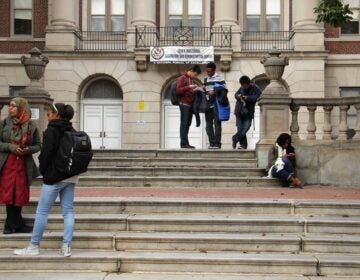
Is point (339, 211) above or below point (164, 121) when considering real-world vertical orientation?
below

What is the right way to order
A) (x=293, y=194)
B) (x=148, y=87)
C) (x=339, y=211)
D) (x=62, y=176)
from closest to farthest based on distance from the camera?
(x=62, y=176) → (x=339, y=211) → (x=293, y=194) → (x=148, y=87)

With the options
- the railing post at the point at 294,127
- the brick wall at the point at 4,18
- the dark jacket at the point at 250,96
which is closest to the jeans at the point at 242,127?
the dark jacket at the point at 250,96

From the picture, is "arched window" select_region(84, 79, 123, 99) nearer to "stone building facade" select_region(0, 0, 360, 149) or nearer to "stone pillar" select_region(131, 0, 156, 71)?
"stone building facade" select_region(0, 0, 360, 149)

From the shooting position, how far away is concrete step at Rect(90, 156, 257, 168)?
13.8 metres

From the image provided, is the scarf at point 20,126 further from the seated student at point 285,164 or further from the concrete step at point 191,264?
the seated student at point 285,164

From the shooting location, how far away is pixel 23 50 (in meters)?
27.5

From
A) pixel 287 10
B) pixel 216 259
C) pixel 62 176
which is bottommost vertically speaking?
pixel 216 259

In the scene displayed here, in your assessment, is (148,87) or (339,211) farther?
(148,87)

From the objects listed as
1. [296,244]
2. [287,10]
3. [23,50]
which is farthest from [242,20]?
[296,244]

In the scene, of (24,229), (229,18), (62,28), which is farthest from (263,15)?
(24,229)

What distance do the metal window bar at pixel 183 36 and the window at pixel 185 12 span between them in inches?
19.9

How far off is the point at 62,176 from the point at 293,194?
4627 mm

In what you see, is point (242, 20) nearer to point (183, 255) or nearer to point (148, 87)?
point (148, 87)

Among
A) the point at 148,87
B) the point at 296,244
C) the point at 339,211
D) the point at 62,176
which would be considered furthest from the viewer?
the point at 148,87
